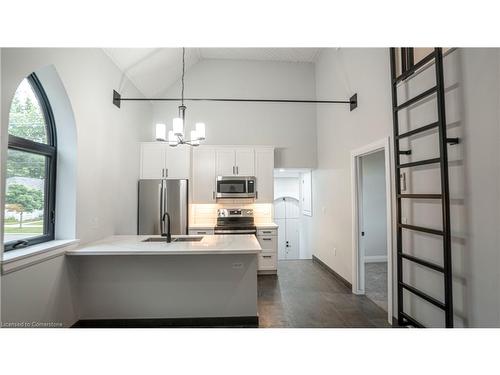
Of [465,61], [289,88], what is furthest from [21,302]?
[289,88]

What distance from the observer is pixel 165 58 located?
415cm

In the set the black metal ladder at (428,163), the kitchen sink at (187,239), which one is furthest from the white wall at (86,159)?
the black metal ladder at (428,163)

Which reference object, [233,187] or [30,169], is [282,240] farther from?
[30,169]

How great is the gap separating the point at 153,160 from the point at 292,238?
4655 mm

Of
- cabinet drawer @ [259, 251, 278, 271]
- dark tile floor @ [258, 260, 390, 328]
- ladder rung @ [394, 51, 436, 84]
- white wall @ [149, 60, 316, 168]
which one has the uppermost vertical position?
white wall @ [149, 60, 316, 168]

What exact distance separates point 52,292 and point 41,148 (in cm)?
137

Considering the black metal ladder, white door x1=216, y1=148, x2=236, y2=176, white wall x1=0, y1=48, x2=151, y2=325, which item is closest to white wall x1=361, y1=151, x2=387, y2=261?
white door x1=216, y1=148, x2=236, y2=176

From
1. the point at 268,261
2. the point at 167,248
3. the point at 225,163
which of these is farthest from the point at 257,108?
the point at 167,248

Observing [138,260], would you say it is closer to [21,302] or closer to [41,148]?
[21,302]

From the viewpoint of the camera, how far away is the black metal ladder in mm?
1838

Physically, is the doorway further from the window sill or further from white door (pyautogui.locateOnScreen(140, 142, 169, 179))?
the window sill

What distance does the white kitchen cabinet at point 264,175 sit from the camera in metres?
4.81

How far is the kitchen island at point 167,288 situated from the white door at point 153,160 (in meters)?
1.96

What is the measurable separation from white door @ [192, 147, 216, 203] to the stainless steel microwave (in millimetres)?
175
